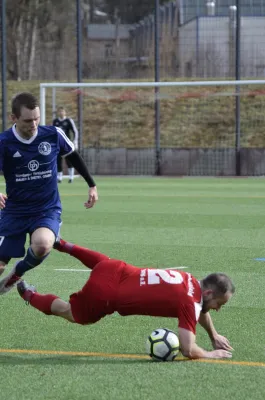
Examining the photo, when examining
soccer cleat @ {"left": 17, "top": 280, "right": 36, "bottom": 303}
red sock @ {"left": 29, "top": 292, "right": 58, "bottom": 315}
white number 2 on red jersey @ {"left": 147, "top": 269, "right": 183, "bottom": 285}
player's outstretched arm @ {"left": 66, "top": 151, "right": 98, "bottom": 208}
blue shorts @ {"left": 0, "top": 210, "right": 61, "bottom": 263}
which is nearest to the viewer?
white number 2 on red jersey @ {"left": 147, "top": 269, "right": 183, "bottom": 285}

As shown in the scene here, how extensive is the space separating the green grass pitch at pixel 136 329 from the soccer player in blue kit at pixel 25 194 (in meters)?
0.55

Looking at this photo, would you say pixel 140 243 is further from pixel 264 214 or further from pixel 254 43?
pixel 254 43

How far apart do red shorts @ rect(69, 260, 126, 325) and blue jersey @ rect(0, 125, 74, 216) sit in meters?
1.15

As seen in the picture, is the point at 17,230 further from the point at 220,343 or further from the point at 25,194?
the point at 220,343

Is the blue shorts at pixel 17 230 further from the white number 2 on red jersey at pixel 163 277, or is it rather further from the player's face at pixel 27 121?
the white number 2 on red jersey at pixel 163 277

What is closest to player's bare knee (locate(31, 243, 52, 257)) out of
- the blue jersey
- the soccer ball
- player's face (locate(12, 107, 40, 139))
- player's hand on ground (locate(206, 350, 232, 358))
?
the blue jersey

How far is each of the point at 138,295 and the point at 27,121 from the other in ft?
5.76

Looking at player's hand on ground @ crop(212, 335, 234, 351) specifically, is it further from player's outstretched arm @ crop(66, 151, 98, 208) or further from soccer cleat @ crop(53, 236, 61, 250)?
player's outstretched arm @ crop(66, 151, 98, 208)

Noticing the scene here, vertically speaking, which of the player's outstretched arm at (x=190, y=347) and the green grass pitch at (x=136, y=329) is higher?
the player's outstretched arm at (x=190, y=347)

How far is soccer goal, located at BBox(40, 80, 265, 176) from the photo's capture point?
27.0m

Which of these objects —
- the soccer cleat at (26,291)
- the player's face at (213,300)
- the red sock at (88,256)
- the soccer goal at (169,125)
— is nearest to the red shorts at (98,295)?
the red sock at (88,256)

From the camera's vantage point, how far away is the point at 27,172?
7082 mm

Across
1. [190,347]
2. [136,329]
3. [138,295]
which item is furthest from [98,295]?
[136,329]

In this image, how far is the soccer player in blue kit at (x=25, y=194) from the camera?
22.9 ft
